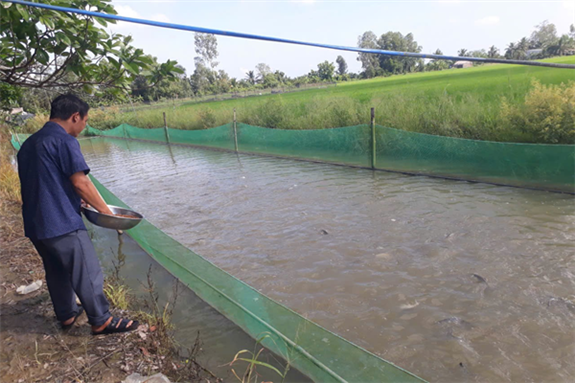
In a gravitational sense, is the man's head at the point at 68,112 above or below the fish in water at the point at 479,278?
above

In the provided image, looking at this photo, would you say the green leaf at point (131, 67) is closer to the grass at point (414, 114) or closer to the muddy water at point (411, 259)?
the muddy water at point (411, 259)

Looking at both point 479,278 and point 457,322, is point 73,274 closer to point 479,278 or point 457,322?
point 457,322

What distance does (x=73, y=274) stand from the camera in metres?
2.60

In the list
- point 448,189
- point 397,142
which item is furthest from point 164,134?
point 448,189

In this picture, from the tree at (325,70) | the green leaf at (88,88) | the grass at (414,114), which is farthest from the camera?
the tree at (325,70)

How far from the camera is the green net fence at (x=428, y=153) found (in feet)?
20.6

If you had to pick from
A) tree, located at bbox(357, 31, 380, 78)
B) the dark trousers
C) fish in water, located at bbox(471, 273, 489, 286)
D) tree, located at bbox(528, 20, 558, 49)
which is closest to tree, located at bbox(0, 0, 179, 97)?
the dark trousers

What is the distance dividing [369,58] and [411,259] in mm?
97083

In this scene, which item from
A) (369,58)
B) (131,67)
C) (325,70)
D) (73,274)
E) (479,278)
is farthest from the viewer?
(369,58)

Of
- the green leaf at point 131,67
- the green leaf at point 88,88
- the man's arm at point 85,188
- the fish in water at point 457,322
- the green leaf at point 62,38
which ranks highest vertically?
the green leaf at point 62,38

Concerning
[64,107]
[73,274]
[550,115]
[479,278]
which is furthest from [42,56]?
[550,115]

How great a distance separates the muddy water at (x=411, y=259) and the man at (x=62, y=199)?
1787mm

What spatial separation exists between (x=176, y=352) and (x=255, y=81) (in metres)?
87.3

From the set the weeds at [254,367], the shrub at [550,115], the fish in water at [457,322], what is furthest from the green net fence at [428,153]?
the weeds at [254,367]
